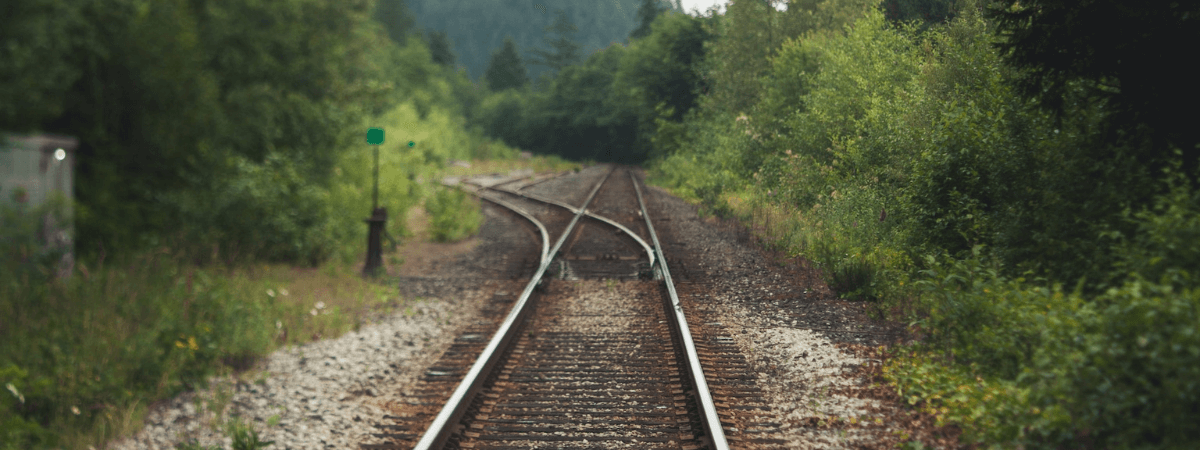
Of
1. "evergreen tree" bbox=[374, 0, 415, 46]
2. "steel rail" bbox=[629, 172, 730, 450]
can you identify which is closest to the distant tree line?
"steel rail" bbox=[629, 172, 730, 450]

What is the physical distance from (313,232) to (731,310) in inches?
291

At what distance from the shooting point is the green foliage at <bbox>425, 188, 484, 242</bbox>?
49.8ft

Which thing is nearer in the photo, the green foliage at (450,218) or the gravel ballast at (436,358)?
the gravel ballast at (436,358)

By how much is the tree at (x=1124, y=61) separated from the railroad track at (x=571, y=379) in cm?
330

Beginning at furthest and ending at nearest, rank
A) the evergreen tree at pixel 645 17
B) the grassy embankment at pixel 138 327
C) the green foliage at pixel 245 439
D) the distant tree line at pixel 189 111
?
the evergreen tree at pixel 645 17, the distant tree line at pixel 189 111, the grassy embankment at pixel 138 327, the green foliage at pixel 245 439

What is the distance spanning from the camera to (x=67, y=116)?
9562 mm

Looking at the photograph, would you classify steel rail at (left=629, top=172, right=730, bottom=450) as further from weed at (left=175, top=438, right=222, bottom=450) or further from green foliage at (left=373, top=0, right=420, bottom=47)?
green foliage at (left=373, top=0, right=420, bottom=47)

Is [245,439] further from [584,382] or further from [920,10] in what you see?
[920,10]

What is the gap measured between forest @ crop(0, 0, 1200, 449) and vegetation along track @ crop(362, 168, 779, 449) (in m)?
1.45

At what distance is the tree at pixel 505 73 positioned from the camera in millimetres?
108188

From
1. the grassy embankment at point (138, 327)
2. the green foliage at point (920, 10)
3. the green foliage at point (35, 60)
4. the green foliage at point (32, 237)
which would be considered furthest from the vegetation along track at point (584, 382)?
the green foliage at point (35, 60)

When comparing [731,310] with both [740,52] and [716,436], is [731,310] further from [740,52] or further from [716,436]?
[740,52]

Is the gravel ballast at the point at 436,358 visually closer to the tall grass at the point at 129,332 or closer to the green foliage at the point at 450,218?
the tall grass at the point at 129,332

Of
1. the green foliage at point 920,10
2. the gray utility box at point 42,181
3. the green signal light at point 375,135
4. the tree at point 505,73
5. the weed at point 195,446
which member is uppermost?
the tree at point 505,73
